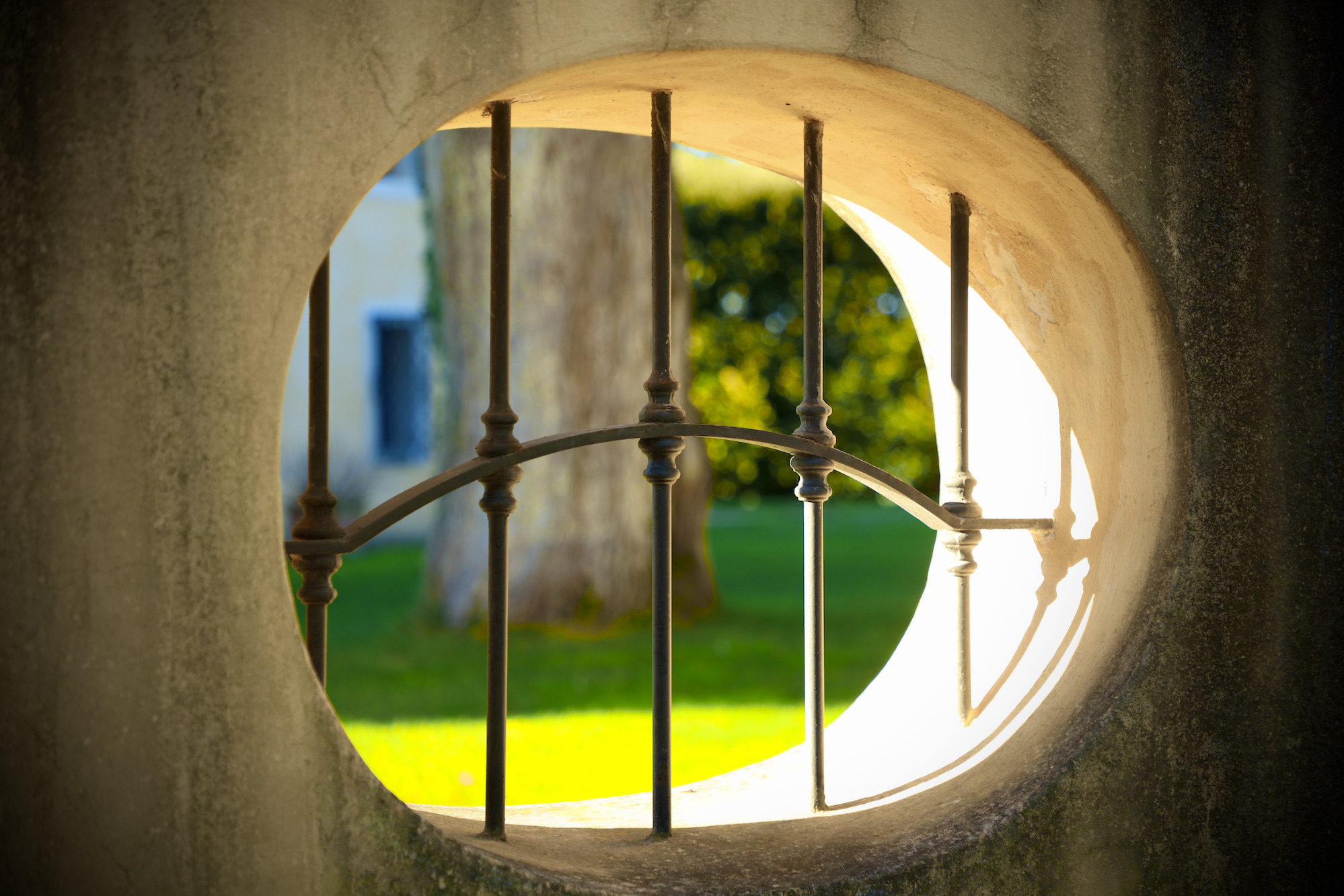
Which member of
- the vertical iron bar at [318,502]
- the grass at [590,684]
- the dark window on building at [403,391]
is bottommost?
the grass at [590,684]

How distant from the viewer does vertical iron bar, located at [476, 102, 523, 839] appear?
1.54 metres

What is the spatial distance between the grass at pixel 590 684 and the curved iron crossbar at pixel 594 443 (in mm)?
2156

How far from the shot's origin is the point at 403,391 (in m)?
13.3

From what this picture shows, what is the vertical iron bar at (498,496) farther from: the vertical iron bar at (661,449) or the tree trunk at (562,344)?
the tree trunk at (562,344)

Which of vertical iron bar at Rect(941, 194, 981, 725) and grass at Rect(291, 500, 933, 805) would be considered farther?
grass at Rect(291, 500, 933, 805)

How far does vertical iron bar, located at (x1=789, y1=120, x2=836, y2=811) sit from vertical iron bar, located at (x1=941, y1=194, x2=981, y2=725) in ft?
0.85

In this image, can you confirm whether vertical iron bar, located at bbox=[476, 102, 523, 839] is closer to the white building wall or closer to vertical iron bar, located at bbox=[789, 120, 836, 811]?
vertical iron bar, located at bbox=[789, 120, 836, 811]

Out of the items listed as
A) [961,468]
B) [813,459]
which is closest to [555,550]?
[961,468]

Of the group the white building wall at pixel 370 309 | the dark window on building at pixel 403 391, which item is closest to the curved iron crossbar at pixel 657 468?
the white building wall at pixel 370 309

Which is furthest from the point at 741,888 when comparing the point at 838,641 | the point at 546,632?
the point at 546,632

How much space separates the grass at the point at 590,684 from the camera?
402 cm

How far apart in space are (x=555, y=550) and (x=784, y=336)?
A: 726cm

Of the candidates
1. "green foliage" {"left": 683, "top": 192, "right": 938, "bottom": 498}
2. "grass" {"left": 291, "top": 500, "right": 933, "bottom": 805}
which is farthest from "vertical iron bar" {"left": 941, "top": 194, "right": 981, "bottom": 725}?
"green foliage" {"left": 683, "top": 192, "right": 938, "bottom": 498}

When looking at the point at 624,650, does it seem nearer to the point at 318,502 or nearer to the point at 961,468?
the point at 961,468
